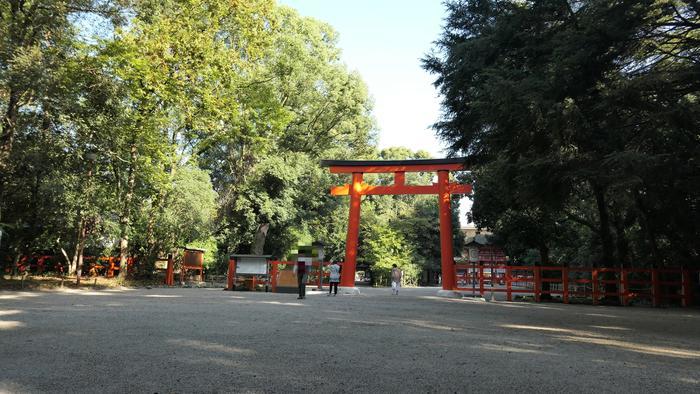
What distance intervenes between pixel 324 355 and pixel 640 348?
4.50 m

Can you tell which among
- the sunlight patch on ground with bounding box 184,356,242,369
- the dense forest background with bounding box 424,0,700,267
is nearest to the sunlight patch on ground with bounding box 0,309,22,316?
the sunlight patch on ground with bounding box 184,356,242,369

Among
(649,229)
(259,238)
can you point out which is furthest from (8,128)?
(649,229)

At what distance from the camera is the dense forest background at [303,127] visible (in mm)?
8789

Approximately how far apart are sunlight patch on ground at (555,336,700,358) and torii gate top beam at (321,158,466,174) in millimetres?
12210

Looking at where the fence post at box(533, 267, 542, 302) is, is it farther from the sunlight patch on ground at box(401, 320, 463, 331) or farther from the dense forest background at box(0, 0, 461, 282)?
the dense forest background at box(0, 0, 461, 282)

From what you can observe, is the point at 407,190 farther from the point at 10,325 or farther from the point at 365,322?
the point at 10,325

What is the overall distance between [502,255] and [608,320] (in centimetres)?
1208

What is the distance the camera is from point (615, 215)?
65.3ft

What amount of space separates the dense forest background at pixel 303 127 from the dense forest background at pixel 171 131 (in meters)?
0.09

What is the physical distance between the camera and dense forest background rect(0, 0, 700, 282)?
28.8 ft

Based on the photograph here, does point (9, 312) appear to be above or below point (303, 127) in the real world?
below

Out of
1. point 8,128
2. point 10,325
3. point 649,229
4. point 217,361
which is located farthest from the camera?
point 649,229

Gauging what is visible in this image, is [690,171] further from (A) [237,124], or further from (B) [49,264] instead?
(B) [49,264]

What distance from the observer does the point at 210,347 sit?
17.9 ft
